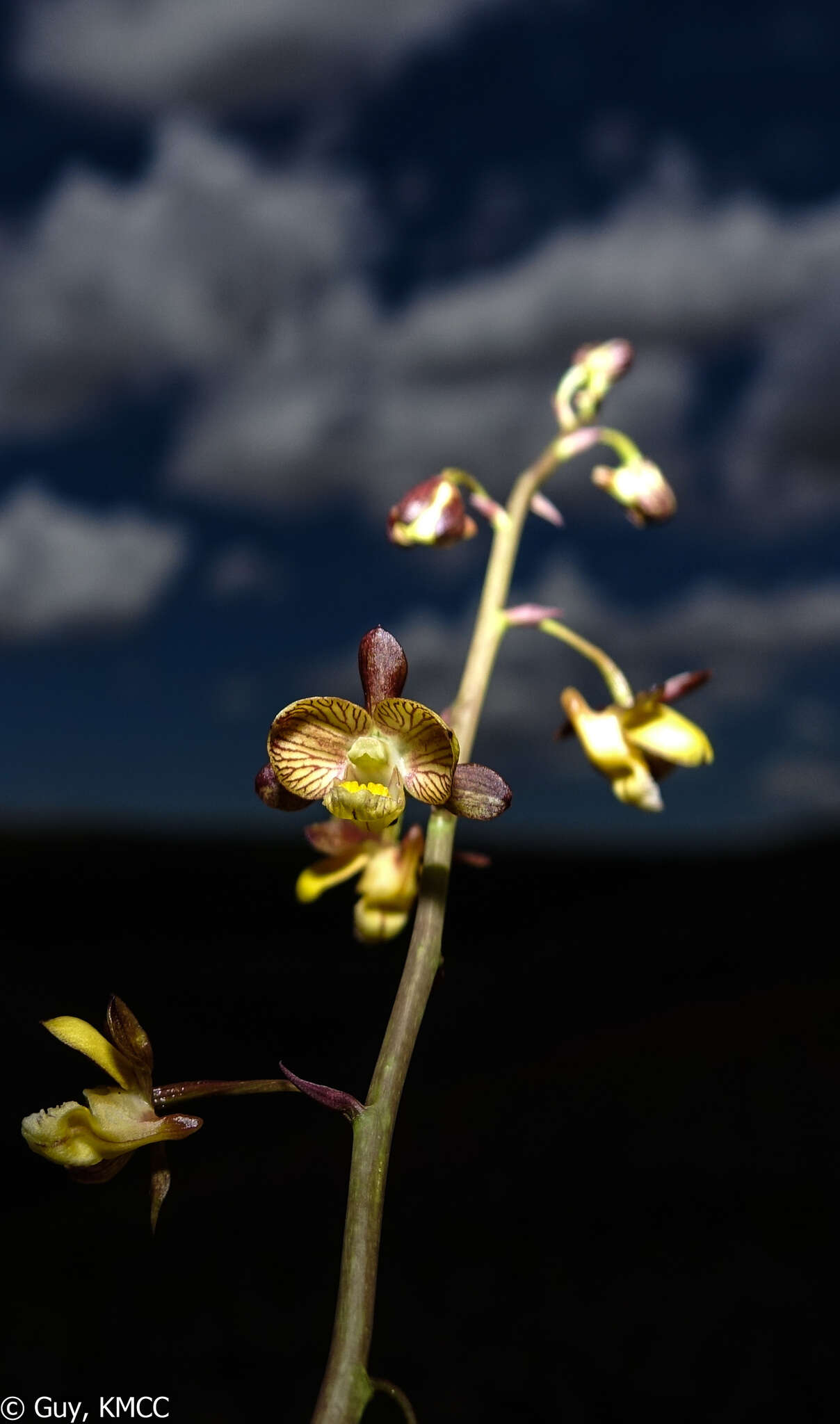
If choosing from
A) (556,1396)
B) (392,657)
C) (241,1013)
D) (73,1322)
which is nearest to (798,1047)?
(556,1396)

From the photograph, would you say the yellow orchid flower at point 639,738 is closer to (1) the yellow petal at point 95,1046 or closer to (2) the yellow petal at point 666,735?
(2) the yellow petal at point 666,735

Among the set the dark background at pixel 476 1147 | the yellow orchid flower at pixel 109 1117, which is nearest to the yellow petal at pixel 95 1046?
the yellow orchid flower at pixel 109 1117

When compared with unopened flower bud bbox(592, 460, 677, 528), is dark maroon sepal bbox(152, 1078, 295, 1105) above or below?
below

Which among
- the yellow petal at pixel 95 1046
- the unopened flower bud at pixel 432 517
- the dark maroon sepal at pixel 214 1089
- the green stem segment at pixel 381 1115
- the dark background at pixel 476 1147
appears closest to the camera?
the green stem segment at pixel 381 1115

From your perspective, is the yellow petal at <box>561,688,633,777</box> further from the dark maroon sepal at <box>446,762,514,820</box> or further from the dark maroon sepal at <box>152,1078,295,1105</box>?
the dark maroon sepal at <box>152,1078,295,1105</box>

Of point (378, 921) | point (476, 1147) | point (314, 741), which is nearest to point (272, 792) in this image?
point (314, 741)

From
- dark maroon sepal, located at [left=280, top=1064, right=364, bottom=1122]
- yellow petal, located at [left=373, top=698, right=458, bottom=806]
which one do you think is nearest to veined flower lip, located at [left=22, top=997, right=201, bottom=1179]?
dark maroon sepal, located at [left=280, top=1064, right=364, bottom=1122]

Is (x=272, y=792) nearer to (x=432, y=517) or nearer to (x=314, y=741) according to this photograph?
(x=314, y=741)
